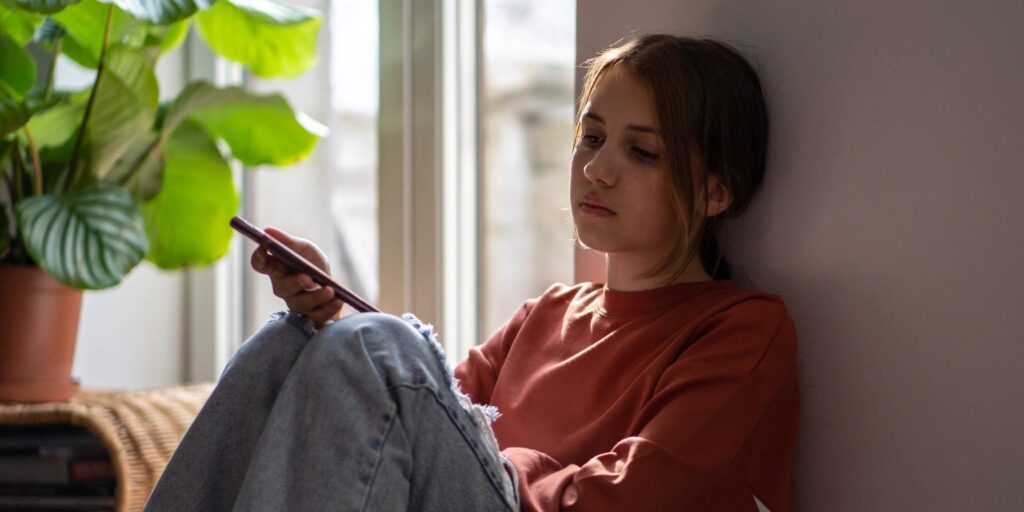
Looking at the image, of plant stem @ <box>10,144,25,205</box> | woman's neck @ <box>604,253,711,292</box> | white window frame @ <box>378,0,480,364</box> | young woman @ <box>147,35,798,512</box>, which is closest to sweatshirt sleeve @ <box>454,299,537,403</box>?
young woman @ <box>147,35,798,512</box>

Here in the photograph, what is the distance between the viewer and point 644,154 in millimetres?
1162

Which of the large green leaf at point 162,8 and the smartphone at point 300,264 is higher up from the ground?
the large green leaf at point 162,8

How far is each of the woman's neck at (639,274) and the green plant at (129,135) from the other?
2.45ft

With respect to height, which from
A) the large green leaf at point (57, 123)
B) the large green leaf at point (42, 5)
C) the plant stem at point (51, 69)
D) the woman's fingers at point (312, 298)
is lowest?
the woman's fingers at point (312, 298)

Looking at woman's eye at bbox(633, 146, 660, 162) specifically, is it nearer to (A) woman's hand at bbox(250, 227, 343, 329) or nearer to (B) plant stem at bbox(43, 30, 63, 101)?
(A) woman's hand at bbox(250, 227, 343, 329)

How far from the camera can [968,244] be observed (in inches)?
37.7

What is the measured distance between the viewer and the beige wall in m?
0.94

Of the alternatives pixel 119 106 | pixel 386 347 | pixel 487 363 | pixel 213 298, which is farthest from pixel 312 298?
pixel 213 298

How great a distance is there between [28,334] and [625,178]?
1.10 m

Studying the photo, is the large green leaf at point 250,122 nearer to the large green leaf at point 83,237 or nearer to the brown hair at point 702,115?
the large green leaf at point 83,237

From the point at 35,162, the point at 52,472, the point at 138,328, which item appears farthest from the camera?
the point at 138,328

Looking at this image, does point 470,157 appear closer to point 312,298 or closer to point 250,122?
point 250,122

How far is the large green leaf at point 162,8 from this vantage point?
1.50 m

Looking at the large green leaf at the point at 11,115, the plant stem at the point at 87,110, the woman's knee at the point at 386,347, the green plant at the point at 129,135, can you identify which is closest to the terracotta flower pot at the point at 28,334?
the green plant at the point at 129,135
